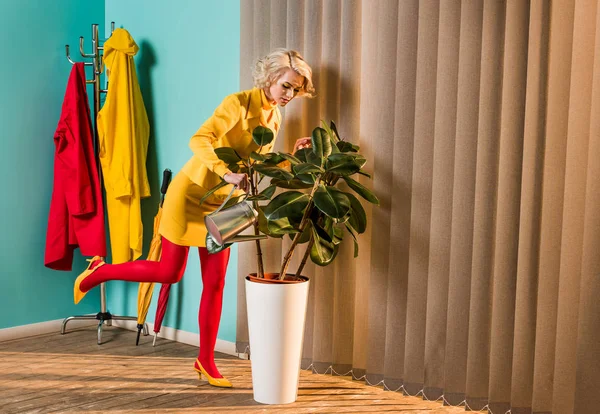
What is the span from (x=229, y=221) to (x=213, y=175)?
15.8 inches

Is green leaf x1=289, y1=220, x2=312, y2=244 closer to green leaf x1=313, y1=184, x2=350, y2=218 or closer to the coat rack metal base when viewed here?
green leaf x1=313, y1=184, x2=350, y2=218

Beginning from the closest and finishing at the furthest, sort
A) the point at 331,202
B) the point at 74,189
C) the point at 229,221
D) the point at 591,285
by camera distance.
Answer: the point at 591,285
the point at 331,202
the point at 229,221
the point at 74,189

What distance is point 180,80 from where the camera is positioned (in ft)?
11.7

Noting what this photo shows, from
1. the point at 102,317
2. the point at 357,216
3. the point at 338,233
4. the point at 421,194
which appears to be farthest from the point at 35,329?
the point at 421,194

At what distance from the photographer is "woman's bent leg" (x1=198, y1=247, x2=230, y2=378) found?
287 cm

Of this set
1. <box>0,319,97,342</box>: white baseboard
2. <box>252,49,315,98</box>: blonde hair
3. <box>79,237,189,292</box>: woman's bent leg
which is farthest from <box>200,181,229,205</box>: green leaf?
<box>0,319,97,342</box>: white baseboard

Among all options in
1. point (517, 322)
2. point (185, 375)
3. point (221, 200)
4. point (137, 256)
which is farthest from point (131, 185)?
point (517, 322)

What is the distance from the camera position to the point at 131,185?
357 centimetres

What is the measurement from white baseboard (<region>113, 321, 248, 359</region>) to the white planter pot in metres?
0.66

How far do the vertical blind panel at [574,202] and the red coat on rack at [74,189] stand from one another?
2.32 metres

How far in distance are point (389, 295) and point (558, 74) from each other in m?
1.09

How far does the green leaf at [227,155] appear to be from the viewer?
2.64m

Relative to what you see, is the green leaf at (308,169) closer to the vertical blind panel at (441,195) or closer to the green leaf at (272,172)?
the green leaf at (272,172)

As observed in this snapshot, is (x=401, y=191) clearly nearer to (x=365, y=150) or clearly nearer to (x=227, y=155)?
(x=365, y=150)
